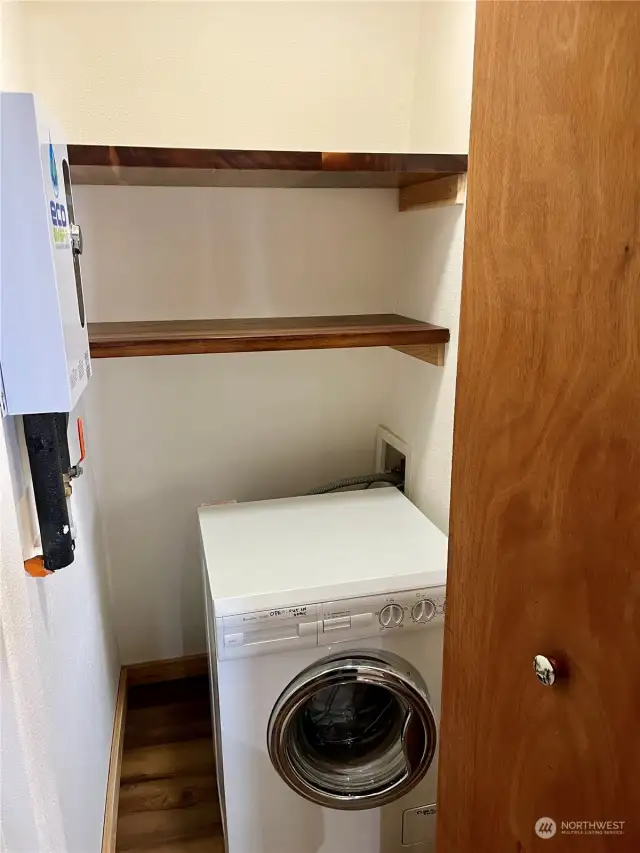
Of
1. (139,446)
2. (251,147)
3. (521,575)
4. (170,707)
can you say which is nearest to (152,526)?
(139,446)

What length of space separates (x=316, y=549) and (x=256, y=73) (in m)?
1.27

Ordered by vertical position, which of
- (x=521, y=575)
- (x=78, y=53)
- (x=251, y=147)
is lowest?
(x=521, y=575)

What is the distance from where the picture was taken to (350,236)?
6.15ft

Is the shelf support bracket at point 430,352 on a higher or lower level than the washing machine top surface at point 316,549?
higher

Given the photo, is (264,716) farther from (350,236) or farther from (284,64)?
(284,64)

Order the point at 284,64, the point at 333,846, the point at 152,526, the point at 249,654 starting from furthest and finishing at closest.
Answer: the point at 152,526 → the point at 284,64 → the point at 333,846 → the point at 249,654

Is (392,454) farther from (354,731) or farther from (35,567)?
(35,567)

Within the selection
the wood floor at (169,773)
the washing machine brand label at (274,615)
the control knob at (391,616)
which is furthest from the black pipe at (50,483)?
the wood floor at (169,773)

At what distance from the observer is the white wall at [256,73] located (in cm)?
154

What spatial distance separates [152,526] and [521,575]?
151 centimetres

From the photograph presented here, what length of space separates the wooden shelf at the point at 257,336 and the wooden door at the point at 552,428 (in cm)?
74

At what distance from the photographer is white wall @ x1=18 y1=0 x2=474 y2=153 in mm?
1539

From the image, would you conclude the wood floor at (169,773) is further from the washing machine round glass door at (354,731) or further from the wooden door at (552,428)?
the wooden door at (552,428)

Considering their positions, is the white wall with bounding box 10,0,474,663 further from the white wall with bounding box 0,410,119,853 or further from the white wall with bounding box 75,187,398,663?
the white wall with bounding box 0,410,119,853
